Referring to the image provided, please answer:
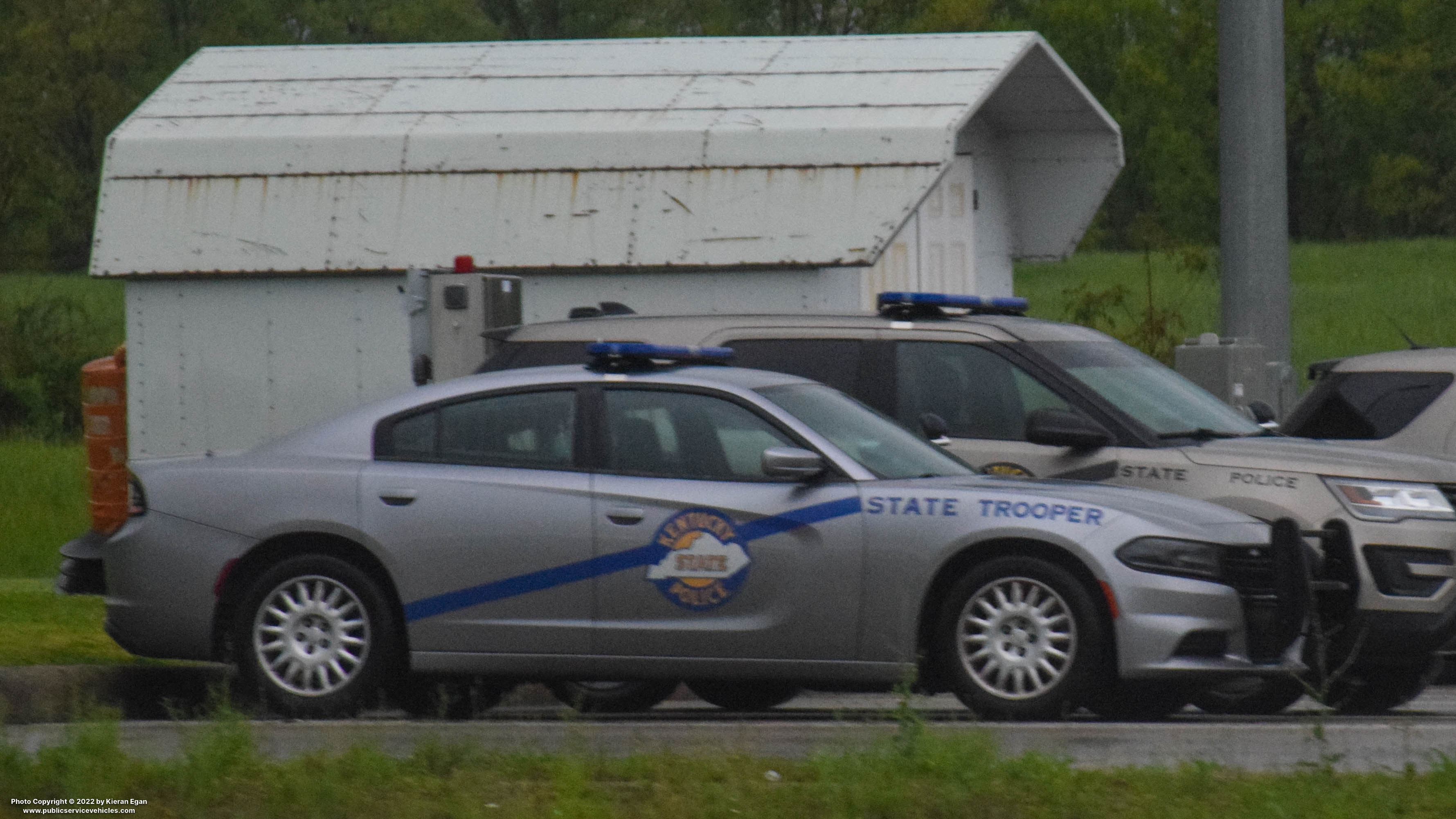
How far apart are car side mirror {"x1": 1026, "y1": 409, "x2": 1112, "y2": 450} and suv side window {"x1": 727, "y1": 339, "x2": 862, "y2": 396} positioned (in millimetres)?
1039

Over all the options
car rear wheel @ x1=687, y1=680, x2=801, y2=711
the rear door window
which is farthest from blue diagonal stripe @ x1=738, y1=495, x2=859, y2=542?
the rear door window

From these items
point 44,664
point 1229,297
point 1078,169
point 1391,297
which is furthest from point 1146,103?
point 44,664

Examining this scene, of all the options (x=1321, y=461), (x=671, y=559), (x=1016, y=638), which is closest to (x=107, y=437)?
(x=671, y=559)

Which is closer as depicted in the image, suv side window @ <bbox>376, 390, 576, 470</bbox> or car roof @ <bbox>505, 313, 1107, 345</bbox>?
suv side window @ <bbox>376, 390, 576, 470</bbox>

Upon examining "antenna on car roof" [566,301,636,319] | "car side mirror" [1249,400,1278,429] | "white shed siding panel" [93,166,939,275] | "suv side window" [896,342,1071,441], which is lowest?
"car side mirror" [1249,400,1278,429]

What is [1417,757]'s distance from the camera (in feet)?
25.5

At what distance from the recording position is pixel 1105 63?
5959 centimetres

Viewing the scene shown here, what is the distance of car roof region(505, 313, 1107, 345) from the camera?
10922mm

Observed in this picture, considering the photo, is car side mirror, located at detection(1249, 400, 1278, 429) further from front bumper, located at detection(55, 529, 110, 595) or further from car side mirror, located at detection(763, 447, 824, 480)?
front bumper, located at detection(55, 529, 110, 595)

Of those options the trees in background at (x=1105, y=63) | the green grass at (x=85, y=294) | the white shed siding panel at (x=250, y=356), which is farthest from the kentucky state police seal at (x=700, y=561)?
the trees in background at (x=1105, y=63)

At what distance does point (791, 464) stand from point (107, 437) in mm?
8094

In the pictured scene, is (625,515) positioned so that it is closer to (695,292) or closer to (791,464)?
(791,464)

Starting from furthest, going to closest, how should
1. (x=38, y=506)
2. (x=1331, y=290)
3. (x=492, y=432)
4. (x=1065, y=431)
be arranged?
(x=1331, y=290)
(x=38, y=506)
(x=1065, y=431)
(x=492, y=432)

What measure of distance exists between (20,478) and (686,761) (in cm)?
1717
